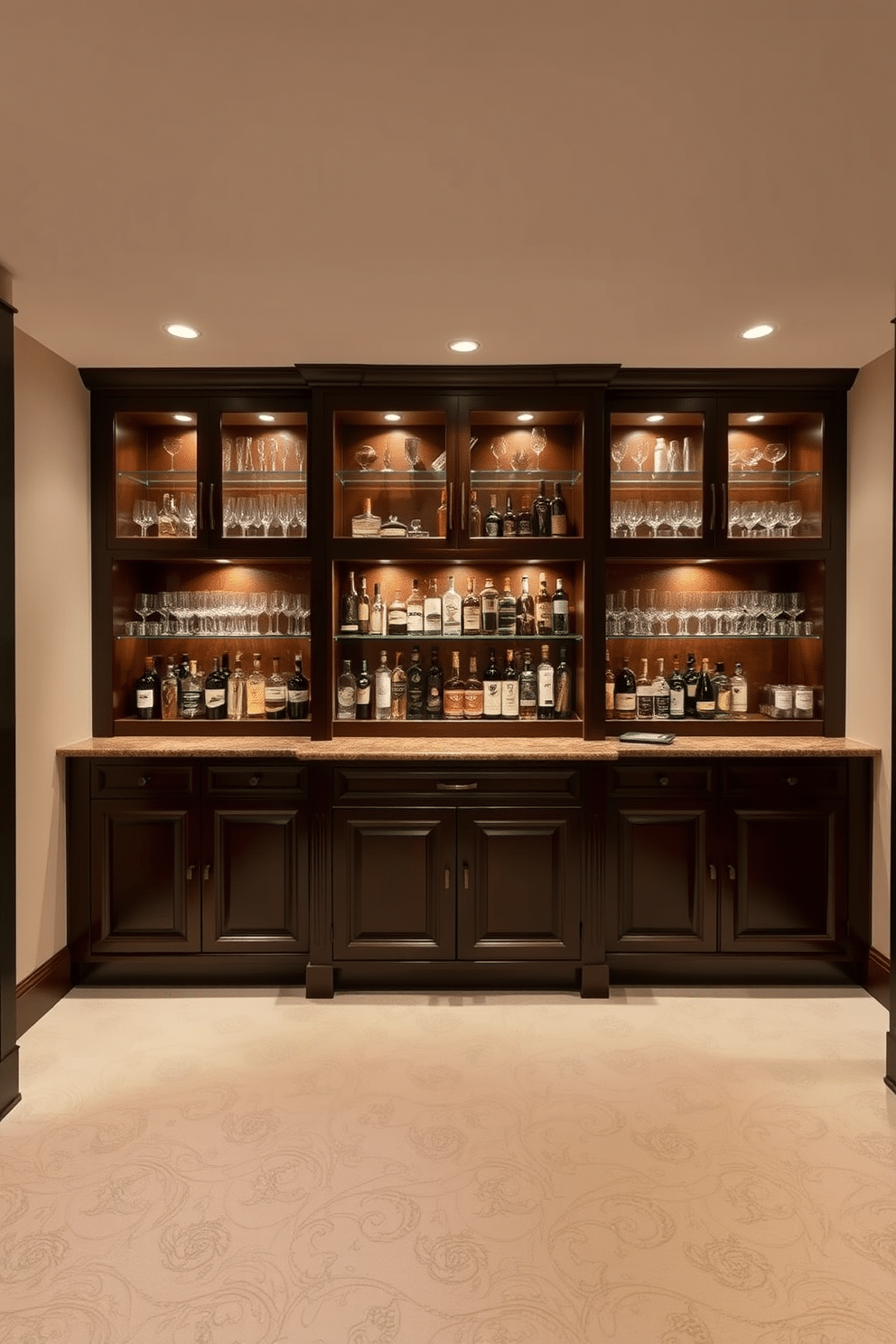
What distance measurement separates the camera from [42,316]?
300cm

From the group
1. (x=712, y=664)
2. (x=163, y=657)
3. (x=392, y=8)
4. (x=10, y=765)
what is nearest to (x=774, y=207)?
(x=392, y=8)

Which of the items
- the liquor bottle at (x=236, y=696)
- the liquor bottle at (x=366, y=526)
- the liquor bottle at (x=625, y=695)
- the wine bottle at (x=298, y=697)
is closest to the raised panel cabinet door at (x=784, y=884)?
the liquor bottle at (x=625, y=695)

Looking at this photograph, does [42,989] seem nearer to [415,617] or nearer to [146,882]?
[146,882]

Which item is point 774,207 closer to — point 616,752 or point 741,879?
point 616,752

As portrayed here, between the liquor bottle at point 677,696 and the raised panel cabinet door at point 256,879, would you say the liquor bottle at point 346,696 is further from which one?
the liquor bottle at point 677,696

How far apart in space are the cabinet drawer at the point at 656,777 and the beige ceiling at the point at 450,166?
1.82 meters

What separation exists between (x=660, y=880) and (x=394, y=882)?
120 centimetres

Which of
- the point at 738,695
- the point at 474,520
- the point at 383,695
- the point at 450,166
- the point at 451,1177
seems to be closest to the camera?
the point at 450,166

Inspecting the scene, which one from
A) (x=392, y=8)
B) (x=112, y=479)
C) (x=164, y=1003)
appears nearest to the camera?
(x=392, y=8)

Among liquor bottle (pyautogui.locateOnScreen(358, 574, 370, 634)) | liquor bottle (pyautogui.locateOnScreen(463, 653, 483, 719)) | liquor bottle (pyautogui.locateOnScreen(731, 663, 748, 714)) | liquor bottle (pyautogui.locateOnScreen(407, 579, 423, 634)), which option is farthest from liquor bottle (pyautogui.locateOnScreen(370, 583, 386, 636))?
liquor bottle (pyautogui.locateOnScreen(731, 663, 748, 714))

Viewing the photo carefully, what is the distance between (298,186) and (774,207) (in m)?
1.31

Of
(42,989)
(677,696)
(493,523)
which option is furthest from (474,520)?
(42,989)

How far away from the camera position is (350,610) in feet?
12.9

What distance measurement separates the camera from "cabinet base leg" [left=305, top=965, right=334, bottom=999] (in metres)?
3.50
